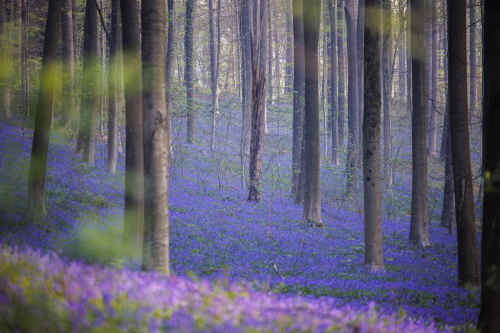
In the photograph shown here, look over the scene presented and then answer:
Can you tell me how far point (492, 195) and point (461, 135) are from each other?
12.4 ft

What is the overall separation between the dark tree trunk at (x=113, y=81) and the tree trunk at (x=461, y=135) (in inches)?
442

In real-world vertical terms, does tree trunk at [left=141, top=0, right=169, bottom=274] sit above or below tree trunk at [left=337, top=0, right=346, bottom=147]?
below

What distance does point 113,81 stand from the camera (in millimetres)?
15008

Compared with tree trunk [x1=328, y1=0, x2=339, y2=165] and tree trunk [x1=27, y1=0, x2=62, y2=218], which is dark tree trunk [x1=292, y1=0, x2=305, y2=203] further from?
tree trunk [x1=27, y1=0, x2=62, y2=218]

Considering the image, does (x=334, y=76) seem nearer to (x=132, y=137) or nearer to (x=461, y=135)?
(x=461, y=135)

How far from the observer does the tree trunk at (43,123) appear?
883 cm

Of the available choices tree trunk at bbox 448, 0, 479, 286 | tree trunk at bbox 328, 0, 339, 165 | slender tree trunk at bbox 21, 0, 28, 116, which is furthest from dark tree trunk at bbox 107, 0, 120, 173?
tree trunk at bbox 328, 0, 339, 165

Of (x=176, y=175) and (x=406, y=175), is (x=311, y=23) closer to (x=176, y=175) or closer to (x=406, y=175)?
(x=176, y=175)

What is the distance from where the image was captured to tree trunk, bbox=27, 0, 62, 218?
8828 mm

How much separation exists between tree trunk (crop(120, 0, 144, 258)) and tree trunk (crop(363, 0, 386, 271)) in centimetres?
538

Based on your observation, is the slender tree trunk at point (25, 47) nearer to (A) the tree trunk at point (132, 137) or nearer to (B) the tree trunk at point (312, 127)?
(B) the tree trunk at point (312, 127)

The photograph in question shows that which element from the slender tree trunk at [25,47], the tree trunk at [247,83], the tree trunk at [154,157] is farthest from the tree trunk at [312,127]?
the slender tree trunk at [25,47]

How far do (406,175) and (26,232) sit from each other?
1201 inches

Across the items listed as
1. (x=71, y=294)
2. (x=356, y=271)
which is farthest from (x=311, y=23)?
(x=71, y=294)
